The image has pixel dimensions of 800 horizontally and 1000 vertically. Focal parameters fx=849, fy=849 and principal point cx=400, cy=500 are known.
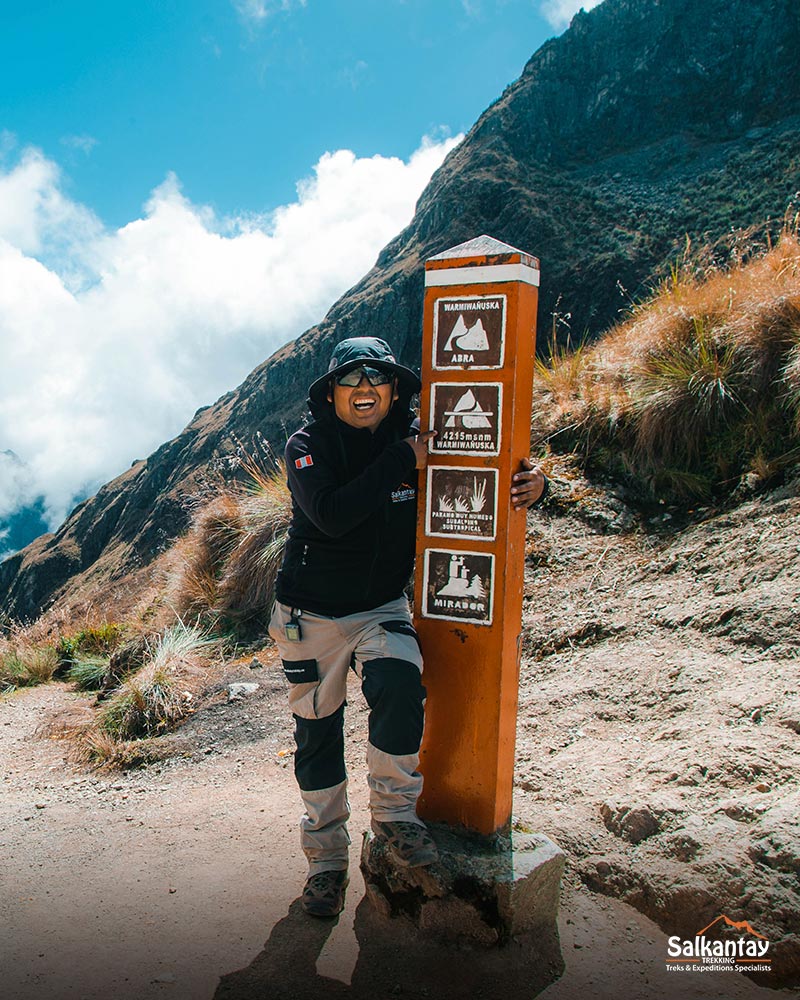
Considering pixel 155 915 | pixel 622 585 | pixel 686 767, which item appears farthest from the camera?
pixel 622 585

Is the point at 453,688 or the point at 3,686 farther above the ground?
the point at 453,688

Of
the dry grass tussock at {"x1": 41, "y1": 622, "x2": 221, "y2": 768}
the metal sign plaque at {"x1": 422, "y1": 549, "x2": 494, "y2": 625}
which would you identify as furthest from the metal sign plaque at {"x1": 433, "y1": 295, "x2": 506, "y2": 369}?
the dry grass tussock at {"x1": 41, "y1": 622, "x2": 221, "y2": 768}

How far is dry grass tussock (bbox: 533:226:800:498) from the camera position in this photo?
668 centimetres

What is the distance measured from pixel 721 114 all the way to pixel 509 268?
2725 cm

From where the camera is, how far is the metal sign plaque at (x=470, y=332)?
322cm

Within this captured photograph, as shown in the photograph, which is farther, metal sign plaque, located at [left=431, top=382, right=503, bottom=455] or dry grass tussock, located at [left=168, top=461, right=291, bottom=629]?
dry grass tussock, located at [left=168, top=461, right=291, bottom=629]

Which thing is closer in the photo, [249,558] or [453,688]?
[453,688]

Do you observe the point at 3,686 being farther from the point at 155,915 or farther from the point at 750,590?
the point at 750,590

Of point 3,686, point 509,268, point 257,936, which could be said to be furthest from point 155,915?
point 3,686

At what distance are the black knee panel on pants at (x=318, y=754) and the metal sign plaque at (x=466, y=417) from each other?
3.74ft

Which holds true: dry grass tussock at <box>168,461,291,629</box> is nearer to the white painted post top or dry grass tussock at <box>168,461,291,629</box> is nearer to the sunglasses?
the sunglasses

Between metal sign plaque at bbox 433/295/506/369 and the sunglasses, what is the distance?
0.23m

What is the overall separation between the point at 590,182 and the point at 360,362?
26.4 meters

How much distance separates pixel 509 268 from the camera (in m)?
3.17
